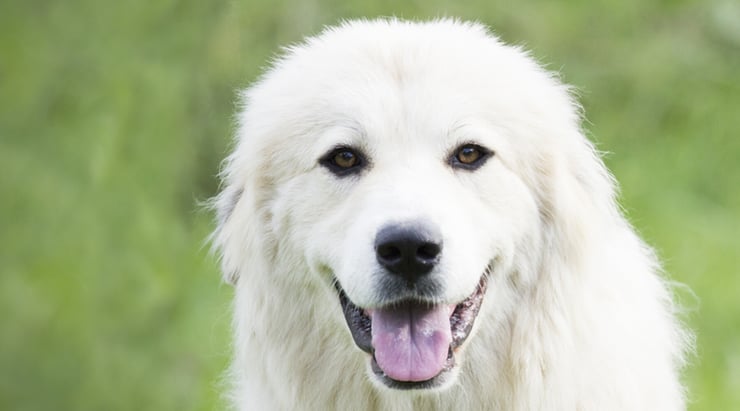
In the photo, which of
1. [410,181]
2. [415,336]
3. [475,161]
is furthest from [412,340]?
[475,161]

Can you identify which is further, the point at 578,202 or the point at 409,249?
the point at 578,202

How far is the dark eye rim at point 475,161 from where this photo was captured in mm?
3588

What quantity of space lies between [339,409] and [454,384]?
42 cm

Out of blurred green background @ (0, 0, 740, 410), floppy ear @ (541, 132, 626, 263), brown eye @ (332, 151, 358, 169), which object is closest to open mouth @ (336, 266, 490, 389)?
floppy ear @ (541, 132, 626, 263)

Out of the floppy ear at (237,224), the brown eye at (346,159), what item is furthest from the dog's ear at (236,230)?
the brown eye at (346,159)

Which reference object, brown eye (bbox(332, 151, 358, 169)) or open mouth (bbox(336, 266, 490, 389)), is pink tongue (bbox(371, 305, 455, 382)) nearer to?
open mouth (bbox(336, 266, 490, 389))

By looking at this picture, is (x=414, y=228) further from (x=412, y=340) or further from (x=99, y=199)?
(x=99, y=199)

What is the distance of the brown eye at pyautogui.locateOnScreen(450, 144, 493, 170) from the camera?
359 centimetres

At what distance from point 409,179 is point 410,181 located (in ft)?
0.06

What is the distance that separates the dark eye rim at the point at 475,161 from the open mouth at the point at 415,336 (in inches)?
12.9

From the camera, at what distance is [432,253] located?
3285 millimetres

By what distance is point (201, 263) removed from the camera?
7523 millimetres

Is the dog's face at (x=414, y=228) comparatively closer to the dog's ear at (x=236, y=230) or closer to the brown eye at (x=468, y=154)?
the brown eye at (x=468, y=154)

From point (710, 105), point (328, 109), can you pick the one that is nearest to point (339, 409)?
point (328, 109)
